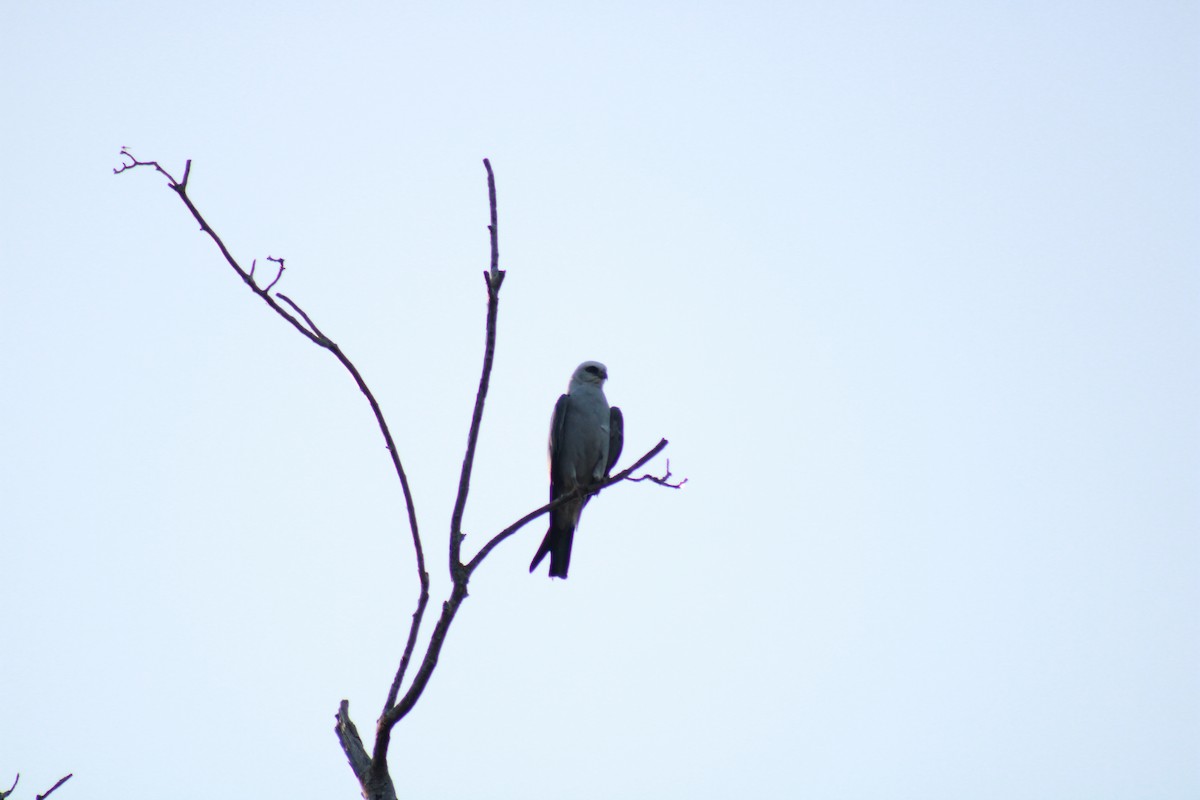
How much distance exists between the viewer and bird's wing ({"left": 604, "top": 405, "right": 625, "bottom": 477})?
26.4 ft

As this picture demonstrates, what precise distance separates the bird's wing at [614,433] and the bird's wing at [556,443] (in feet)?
1.12

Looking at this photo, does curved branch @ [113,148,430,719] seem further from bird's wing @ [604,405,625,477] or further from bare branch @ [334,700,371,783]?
bird's wing @ [604,405,625,477]

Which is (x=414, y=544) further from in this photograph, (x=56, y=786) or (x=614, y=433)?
(x=614, y=433)

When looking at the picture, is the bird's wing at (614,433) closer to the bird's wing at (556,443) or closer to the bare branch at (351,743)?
the bird's wing at (556,443)

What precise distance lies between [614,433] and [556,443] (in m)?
0.43

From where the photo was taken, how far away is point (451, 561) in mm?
3240

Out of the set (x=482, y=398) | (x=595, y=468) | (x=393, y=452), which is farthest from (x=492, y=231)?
(x=595, y=468)

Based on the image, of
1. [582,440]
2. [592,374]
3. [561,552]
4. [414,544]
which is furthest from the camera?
[592,374]

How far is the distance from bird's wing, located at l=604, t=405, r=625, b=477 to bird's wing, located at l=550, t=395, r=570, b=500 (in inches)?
13.4

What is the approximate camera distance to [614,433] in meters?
8.07

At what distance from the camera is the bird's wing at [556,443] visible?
8070 millimetres

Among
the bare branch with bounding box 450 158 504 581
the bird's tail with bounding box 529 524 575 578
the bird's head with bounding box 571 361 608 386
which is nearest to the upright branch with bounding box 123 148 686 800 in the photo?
the bare branch with bounding box 450 158 504 581

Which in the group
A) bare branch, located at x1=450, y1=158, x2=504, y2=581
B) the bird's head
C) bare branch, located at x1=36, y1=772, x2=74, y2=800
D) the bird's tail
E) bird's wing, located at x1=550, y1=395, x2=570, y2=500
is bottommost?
bare branch, located at x1=36, y1=772, x2=74, y2=800

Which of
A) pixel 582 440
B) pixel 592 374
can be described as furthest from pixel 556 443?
pixel 592 374
